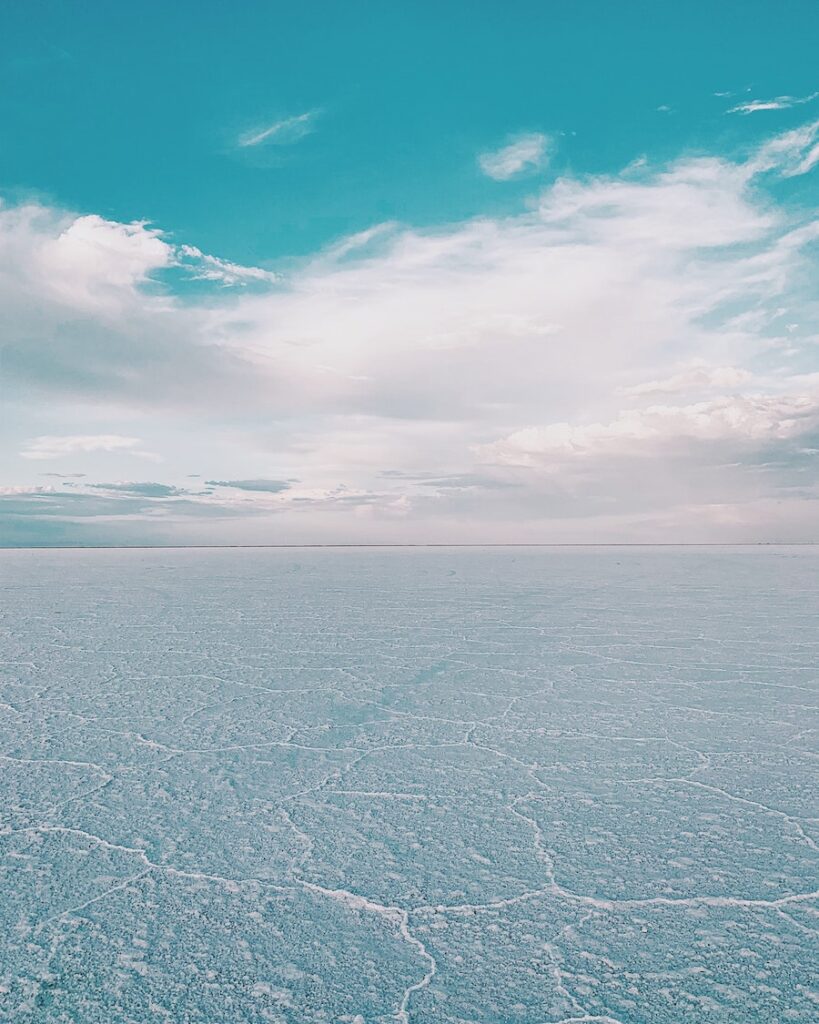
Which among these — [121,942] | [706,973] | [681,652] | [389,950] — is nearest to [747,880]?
[706,973]

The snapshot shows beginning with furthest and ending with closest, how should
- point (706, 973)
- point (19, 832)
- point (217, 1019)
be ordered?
point (19, 832)
point (706, 973)
point (217, 1019)

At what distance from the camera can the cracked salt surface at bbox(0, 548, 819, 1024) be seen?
1.73 m

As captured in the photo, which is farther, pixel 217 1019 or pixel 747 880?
pixel 747 880

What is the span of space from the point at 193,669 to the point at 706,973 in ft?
15.3

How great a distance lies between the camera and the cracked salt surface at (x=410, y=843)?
1733 mm

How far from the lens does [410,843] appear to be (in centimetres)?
250

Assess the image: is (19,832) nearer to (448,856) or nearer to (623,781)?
(448,856)

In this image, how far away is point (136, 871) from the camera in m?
2.30

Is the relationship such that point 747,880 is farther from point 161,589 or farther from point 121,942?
point 161,589

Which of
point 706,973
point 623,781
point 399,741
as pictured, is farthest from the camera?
point 399,741

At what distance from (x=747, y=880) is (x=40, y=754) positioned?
3058 mm

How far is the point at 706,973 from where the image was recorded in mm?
1782

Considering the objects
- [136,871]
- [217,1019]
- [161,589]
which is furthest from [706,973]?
[161,589]

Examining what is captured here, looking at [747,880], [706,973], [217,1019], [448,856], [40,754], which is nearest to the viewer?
[217,1019]
